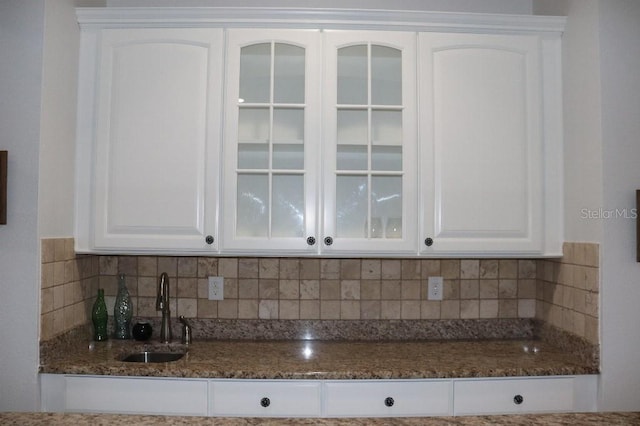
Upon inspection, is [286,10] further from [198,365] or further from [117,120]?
[198,365]

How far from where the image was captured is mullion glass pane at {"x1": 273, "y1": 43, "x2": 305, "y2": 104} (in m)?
2.23

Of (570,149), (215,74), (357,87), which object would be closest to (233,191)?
(215,74)

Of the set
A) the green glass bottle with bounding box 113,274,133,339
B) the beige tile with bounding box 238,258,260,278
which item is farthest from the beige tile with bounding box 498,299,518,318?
the green glass bottle with bounding box 113,274,133,339

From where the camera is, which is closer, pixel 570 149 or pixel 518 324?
pixel 570 149

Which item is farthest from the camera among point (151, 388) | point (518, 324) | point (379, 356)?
point (518, 324)

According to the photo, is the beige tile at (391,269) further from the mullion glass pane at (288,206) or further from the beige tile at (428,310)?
the mullion glass pane at (288,206)

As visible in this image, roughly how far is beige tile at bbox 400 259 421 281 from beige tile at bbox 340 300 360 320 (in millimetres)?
275

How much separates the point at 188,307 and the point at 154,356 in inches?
12.1

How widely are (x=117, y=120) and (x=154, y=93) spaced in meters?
0.20

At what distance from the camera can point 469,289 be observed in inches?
101

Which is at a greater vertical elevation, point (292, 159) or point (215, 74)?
point (215, 74)

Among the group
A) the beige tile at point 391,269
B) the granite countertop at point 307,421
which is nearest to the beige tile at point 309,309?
the beige tile at point 391,269

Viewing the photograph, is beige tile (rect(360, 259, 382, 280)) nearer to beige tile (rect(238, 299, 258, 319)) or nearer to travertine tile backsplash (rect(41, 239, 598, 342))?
travertine tile backsplash (rect(41, 239, 598, 342))

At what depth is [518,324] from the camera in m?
2.56
